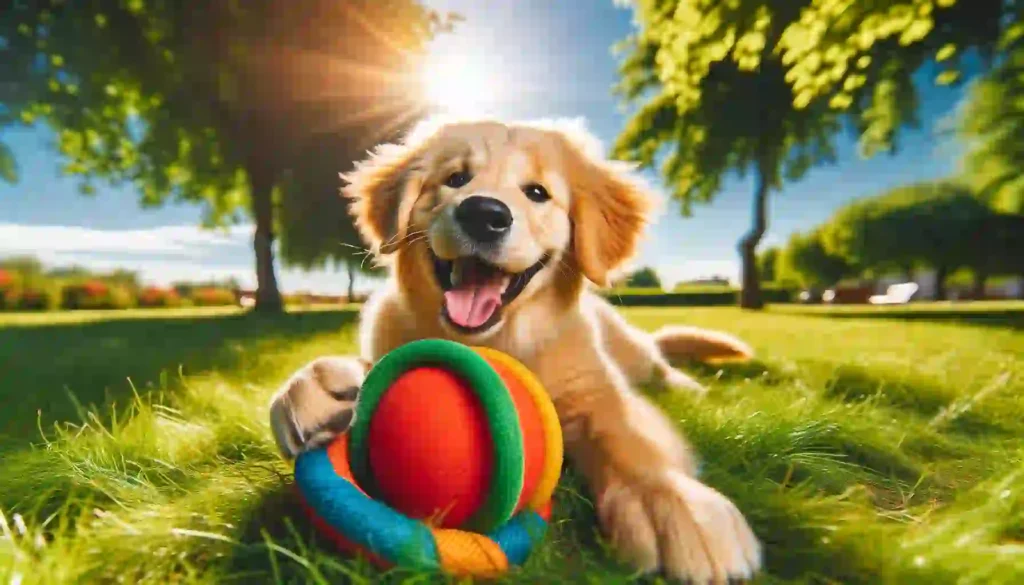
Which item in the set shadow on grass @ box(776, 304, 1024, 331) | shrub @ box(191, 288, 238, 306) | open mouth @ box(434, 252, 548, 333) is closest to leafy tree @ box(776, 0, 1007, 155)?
shadow on grass @ box(776, 304, 1024, 331)

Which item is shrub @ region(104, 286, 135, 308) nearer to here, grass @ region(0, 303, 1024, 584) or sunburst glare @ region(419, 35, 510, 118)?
grass @ region(0, 303, 1024, 584)

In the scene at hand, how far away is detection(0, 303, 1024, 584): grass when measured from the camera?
3.61 feet

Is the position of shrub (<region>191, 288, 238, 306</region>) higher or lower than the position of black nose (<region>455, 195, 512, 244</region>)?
lower

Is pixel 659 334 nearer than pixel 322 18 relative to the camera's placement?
Yes

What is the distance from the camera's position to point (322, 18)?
552 centimetres

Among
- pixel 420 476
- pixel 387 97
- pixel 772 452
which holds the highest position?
pixel 387 97

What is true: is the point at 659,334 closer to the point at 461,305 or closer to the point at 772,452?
the point at 772,452

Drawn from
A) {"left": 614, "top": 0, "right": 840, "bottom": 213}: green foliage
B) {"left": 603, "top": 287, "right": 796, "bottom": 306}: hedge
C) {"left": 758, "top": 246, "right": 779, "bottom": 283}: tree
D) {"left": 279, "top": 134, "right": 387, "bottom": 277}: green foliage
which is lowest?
{"left": 603, "top": 287, "right": 796, "bottom": 306}: hedge

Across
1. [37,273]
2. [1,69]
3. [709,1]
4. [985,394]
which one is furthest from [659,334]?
[1,69]

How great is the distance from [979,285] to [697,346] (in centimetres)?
577

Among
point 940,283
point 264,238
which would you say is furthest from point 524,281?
point 940,283

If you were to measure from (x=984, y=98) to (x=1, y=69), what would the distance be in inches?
311

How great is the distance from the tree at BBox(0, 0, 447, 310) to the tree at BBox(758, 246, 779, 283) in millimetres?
3259

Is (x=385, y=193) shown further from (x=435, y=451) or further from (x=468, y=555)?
(x=468, y=555)
